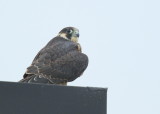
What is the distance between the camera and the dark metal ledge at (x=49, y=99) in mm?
3100

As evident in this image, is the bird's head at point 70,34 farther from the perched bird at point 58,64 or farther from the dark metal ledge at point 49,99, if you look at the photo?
the dark metal ledge at point 49,99

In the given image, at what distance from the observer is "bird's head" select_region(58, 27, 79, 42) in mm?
8039

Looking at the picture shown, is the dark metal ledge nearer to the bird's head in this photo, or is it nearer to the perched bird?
the perched bird

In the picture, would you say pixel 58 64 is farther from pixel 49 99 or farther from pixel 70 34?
pixel 49 99

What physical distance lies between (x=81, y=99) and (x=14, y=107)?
20.3 inches

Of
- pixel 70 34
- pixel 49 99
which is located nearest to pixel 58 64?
pixel 70 34

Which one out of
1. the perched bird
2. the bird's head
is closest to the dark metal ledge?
the perched bird

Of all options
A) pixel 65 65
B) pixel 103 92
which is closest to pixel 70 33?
pixel 65 65

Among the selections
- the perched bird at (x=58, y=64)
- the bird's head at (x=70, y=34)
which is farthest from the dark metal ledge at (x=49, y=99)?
the bird's head at (x=70, y=34)

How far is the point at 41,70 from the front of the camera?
6176mm

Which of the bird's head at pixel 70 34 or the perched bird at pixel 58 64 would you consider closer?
the perched bird at pixel 58 64

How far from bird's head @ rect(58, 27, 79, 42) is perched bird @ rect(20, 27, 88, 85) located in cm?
71

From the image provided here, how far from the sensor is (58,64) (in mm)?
6473

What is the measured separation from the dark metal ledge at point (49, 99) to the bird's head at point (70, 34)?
470 cm
